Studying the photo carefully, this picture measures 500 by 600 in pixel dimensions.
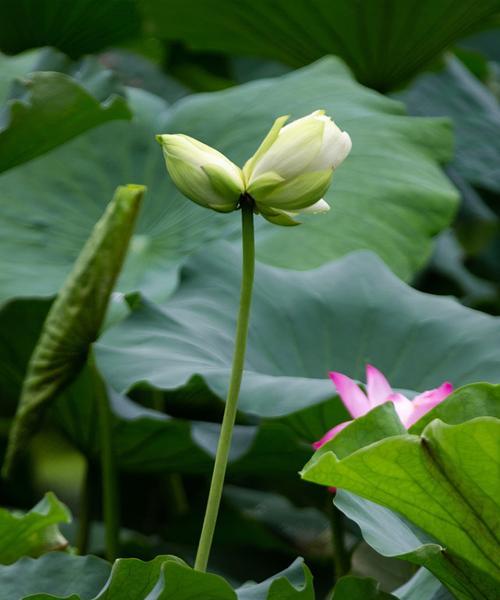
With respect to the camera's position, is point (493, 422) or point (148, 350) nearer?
point (493, 422)

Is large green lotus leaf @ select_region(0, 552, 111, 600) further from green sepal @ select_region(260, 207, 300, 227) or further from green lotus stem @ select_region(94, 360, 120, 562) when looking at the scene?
green lotus stem @ select_region(94, 360, 120, 562)

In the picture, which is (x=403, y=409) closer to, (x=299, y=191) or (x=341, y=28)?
(x=299, y=191)

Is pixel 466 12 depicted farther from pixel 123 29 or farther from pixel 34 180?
pixel 34 180

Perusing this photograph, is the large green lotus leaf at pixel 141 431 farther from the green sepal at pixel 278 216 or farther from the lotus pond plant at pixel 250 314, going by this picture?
the green sepal at pixel 278 216

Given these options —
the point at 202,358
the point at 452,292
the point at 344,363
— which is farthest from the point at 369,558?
the point at 452,292

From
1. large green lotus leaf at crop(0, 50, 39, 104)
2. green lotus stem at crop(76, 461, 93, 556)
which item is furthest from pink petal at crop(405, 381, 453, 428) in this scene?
large green lotus leaf at crop(0, 50, 39, 104)

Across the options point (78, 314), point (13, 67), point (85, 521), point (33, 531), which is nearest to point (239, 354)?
point (33, 531)
